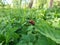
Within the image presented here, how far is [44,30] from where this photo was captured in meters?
0.65

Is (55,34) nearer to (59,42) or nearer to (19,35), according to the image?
(59,42)

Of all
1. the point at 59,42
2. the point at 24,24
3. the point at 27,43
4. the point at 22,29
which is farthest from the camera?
the point at 24,24

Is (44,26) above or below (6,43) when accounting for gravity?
above

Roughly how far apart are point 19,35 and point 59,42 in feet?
1.42

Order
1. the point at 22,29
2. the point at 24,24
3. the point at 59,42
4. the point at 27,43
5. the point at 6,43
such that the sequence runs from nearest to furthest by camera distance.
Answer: the point at 59,42, the point at 27,43, the point at 6,43, the point at 22,29, the point at 24,24

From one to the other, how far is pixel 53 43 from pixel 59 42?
0.06 m

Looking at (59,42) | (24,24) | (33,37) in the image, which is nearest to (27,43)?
(33,37)

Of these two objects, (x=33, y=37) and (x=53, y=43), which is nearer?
(x=53, y=43)

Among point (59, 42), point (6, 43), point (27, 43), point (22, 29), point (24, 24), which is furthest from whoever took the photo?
point (24, 24)

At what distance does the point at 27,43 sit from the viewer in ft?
2.86

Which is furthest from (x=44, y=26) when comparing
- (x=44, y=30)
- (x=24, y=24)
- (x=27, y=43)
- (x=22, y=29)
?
(x=24, y=24)

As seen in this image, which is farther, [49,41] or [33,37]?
[33,37]

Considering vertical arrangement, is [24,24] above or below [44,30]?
below

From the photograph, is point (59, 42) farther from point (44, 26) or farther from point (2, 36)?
point (2, 36)
